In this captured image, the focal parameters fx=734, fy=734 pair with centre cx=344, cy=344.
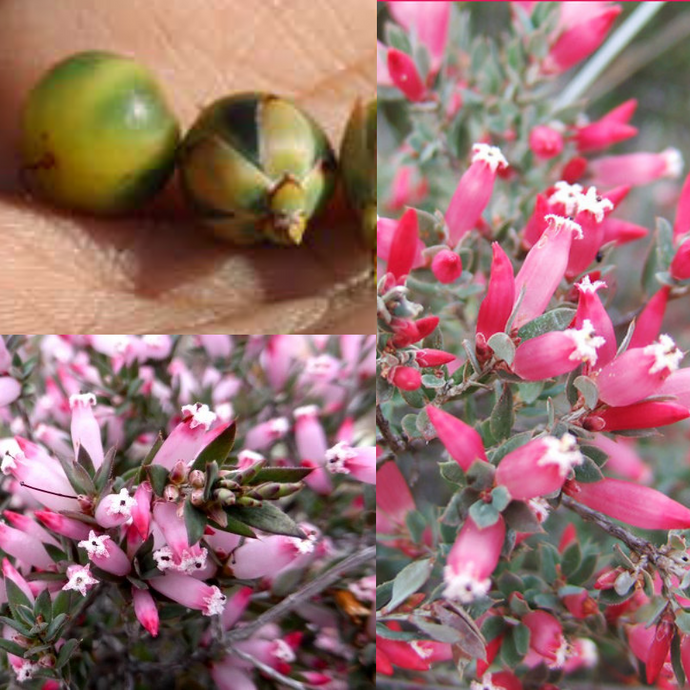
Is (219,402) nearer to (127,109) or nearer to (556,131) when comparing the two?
(127,109)

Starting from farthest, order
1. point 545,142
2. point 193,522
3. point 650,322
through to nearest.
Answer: point 545,142, point 650,322, point 193,522

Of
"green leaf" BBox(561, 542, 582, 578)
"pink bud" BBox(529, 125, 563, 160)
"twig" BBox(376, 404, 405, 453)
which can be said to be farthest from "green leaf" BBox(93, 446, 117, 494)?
"pink bud" BBox(529, 125, 563, 160)

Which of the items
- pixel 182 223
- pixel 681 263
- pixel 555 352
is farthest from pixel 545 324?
pixel 182 223

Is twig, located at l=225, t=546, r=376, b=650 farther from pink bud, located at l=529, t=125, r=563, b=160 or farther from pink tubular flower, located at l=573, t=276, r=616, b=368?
pink bud, located at l=529, t=125, r=563, b=160

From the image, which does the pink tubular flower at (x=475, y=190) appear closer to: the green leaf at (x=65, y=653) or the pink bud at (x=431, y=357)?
the pink bud at (x=431, y=357)

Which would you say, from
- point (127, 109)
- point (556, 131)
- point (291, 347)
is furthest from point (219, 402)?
point (556, 131)

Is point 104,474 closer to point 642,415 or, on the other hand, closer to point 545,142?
point 642,415
